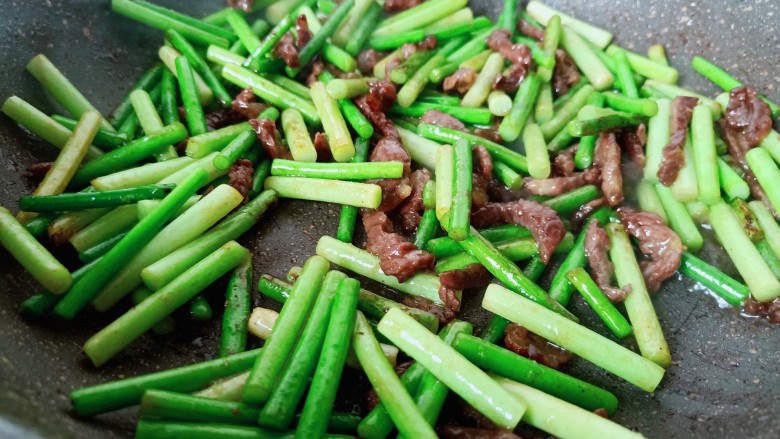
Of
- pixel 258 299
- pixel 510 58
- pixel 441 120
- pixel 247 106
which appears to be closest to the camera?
pixel 258 299

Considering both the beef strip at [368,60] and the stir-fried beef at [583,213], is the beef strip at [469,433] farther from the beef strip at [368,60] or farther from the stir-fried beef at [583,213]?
the beef strip at [368,60]

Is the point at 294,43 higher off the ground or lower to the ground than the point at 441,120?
higher

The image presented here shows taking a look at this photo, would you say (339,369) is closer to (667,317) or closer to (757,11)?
(667,317)

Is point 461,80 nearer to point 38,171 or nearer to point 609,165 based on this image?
point 609,165

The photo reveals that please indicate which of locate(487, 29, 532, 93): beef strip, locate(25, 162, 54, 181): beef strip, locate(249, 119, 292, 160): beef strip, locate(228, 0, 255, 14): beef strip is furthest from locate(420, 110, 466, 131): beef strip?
locate(25, 162, 54, 181): beef strip

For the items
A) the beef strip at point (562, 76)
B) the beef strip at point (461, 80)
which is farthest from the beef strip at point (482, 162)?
the beef strip at point (562, 76)

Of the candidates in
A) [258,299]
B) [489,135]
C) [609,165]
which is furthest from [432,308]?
[609,165]

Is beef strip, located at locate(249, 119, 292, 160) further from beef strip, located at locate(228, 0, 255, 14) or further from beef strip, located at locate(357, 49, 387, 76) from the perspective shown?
beef strip, located at locate(228, 0, 255, 14)
